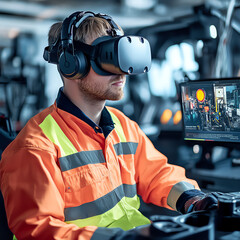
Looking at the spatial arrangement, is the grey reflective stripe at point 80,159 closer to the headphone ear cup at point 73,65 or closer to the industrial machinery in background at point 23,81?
the headphone ear cup at point 73,65

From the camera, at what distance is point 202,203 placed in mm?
1052

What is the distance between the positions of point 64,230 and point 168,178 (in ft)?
1.79

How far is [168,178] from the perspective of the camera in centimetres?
132

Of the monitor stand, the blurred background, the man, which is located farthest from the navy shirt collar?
the monitor stand

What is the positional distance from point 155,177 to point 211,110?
0.34 meters

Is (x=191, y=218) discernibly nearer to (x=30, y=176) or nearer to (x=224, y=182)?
(x=30, y=176)

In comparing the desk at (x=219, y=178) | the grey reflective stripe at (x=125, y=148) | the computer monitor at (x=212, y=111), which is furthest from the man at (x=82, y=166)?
the desk at (x=219, y=178)

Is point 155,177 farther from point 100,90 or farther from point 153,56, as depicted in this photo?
point 153,56

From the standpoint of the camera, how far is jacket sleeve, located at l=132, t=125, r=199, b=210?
129 centimetres

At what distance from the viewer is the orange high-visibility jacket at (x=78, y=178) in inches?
36.4

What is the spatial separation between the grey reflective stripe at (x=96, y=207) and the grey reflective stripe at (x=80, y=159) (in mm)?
122

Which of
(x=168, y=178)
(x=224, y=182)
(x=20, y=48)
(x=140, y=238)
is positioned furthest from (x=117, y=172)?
(x=20, y=48)

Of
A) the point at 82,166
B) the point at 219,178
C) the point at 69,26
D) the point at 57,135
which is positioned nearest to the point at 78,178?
the point at 82,166

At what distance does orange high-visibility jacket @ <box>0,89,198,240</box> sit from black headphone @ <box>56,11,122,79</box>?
0.15 meters
